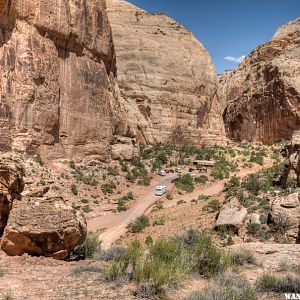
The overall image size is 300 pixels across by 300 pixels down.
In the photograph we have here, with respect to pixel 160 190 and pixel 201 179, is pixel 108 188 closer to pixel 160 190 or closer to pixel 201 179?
pixel 160 190

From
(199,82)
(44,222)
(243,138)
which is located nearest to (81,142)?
(44,222)

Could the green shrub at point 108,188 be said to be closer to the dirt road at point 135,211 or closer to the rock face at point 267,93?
the dirt road at point 135,211

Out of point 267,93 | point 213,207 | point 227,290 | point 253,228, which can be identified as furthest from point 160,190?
point 267,93

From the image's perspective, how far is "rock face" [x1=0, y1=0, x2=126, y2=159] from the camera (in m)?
22.6

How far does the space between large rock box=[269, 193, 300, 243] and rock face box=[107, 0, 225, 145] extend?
27.1 meters

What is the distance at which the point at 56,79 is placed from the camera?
83.7ft

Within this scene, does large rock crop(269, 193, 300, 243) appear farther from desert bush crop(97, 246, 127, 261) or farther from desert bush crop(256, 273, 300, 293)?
desert bush crop(256, 273, 300, 293)

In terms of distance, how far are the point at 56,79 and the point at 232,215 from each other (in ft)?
48.6

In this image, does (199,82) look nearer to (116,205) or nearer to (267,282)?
(116,205)

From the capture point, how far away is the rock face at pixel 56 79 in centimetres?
2256

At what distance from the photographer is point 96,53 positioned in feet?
98.7

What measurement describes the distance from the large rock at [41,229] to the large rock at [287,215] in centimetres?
834

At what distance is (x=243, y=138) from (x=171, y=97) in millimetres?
14295

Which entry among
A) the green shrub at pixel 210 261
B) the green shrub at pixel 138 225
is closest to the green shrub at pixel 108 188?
the green shrub at pixel 138 225
